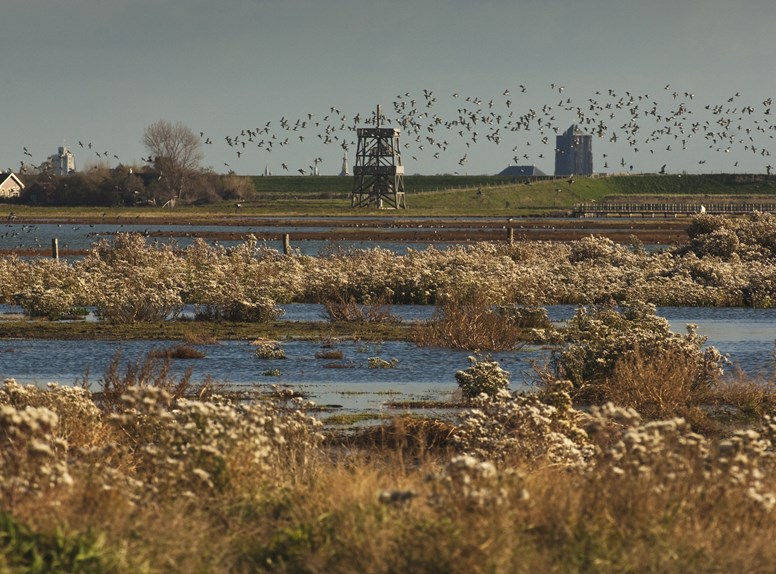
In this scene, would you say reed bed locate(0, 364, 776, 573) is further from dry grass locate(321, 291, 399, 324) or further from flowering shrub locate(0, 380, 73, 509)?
dry grass locate(321, 291, 399, 324)

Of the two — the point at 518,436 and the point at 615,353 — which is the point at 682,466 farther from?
the point at 615,353

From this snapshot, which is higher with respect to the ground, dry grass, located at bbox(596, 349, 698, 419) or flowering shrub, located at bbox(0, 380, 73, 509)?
flowering shrub, located at bbox(0, 380, 73, 509)

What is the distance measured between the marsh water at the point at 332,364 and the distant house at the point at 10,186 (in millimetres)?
148431

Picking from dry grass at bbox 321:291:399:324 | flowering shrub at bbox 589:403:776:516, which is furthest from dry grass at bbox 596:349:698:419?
dry grass at bbox 321:291:399:324

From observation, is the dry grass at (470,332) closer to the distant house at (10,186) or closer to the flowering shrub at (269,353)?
the flowering shrub at (269,353)

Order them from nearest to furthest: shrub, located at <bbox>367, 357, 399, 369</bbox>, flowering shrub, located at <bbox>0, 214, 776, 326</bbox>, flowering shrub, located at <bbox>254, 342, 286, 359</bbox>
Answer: shrub, located at <bbox>367, 357, 399, 369</bbox> → flowering shrub, located at <bbox>254, 342, 286, 359</bbox> → flowering shrub, located at <bbox>0, 214, 776, 326</bbox>

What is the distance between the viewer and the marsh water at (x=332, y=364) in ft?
76.3

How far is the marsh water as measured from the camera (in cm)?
2325

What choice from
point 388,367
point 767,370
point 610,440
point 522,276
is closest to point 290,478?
point 610,440

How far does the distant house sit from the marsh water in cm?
14843

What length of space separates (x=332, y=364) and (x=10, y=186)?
159m

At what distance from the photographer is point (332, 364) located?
26766 mm

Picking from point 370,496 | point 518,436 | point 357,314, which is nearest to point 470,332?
point 357,314

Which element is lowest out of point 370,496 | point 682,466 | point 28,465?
point 370,496
